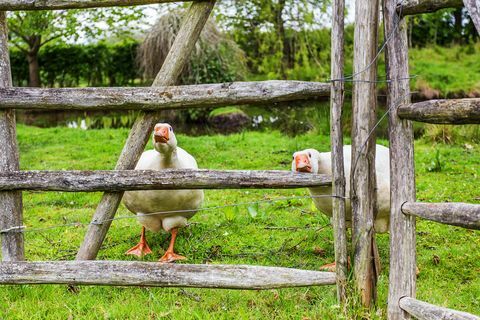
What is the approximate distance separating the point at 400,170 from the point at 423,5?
38.5 inches

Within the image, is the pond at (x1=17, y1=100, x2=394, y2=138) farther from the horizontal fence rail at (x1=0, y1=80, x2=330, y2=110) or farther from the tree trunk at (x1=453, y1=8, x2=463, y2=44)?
the tree trunk at (x1=453, y1=8, x2=463, y2=44)

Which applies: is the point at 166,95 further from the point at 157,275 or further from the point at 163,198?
the point at 163,198

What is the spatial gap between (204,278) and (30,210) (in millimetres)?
3829

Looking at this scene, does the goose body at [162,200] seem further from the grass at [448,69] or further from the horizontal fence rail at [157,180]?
the grass at [448,69]

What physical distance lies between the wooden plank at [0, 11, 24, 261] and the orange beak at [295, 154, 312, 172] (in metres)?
2.08

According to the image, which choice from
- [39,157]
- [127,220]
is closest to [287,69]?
[39,157]

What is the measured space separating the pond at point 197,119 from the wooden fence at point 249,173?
8167 millimetres

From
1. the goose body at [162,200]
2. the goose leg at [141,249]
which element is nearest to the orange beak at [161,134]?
the goose body at [162,200]

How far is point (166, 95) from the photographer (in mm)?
3742

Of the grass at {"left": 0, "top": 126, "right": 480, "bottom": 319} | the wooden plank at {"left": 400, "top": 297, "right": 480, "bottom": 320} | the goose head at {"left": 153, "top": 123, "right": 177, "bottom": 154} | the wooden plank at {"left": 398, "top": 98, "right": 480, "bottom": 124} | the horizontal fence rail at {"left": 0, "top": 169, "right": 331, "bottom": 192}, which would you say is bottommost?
the grass at {"left": 0, "top": 126, "right": 480, "bottom": 319}

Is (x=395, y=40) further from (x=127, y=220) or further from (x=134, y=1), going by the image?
(x=127, y=220)

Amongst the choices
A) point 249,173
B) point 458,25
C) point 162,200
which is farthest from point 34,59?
point 458,25

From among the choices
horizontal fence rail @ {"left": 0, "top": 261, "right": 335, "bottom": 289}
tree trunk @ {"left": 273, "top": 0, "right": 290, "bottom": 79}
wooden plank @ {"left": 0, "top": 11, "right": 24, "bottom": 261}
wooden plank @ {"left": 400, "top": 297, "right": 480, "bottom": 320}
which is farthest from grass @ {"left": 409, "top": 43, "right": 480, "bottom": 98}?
wooden plank @ {"left": 0, "top": 11, "right": 24, "bottom": 261}

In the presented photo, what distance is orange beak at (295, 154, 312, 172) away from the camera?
398 cm
